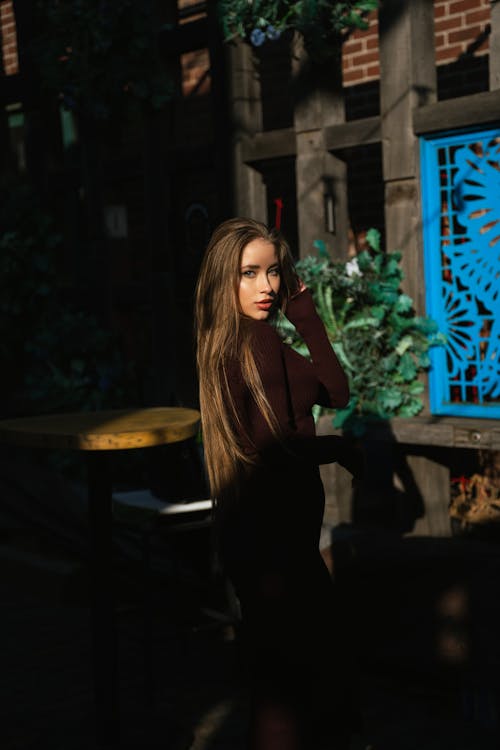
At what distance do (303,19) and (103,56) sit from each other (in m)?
1.74

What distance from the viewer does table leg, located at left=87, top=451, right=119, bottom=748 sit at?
3.66 metres

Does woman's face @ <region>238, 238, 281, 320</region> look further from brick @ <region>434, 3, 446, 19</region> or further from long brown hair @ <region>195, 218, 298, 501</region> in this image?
brick @ <region>434, 3, 446, 19</region>

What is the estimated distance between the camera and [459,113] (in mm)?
4887

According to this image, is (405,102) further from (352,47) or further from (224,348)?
(352,47)

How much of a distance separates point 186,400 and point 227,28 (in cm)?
238

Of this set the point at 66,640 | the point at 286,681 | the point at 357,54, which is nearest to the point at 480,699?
the point at 286,681

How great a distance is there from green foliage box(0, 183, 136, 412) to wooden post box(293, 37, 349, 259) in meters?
1.86

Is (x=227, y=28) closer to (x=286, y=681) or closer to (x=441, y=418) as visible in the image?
(x=441, y=418)

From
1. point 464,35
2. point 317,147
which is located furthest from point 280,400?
point 464,35

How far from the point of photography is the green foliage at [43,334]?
22.5 feet

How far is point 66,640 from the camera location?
4855 millimetres

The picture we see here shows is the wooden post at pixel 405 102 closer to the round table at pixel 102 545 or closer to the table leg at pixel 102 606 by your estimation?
the round table at pixel 102 545

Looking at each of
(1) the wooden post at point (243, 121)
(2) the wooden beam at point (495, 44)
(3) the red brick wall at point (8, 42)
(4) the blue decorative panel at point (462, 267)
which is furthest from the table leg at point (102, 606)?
(3) the red brick wall at point (8, 42)

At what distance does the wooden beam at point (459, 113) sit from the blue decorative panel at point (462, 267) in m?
0.08
